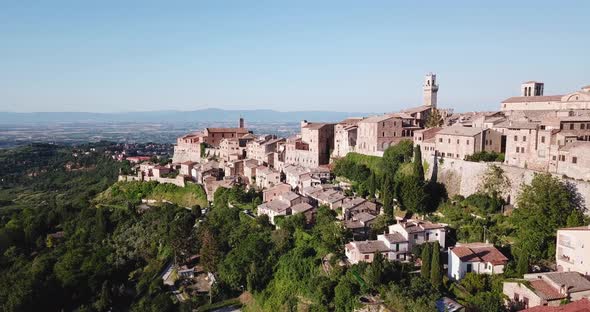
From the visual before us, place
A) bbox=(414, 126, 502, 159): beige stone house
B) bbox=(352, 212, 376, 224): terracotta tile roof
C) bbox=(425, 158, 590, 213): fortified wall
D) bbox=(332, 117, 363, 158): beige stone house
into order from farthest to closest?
bbox=(332, 117, 363, 158): beige stone house → bbox=(414, 126, 502, 159): beige stone house → bbox=(352, 212, 376, 224): terracotta tile roof → bbox=(425, 158, 590, 213): fortified wall

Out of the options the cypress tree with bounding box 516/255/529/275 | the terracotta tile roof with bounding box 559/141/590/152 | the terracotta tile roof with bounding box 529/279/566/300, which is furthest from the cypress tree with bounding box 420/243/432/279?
the terracotta tile roof with bounding box 559/141/590/152

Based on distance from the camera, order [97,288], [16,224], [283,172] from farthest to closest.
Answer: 1. [16,224]
2. [283,172]
3. [97,288]

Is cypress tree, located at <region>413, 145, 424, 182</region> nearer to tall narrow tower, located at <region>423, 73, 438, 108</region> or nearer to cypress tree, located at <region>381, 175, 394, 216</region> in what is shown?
cypress tree, located at <region>381, 175, 394, 216</region>

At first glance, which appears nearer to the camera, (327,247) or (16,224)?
(327,247)

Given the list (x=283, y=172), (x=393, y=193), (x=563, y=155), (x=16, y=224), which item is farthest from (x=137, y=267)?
(x=563, y=155)

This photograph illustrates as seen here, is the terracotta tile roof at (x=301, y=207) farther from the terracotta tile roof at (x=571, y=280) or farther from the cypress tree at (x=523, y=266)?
the terracotta tile roof at (x=571, y=280)

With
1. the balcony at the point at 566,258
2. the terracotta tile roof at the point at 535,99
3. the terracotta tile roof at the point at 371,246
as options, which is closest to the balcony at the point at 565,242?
the balcony at the point at 566,258

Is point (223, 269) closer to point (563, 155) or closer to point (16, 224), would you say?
point (563, 155)
